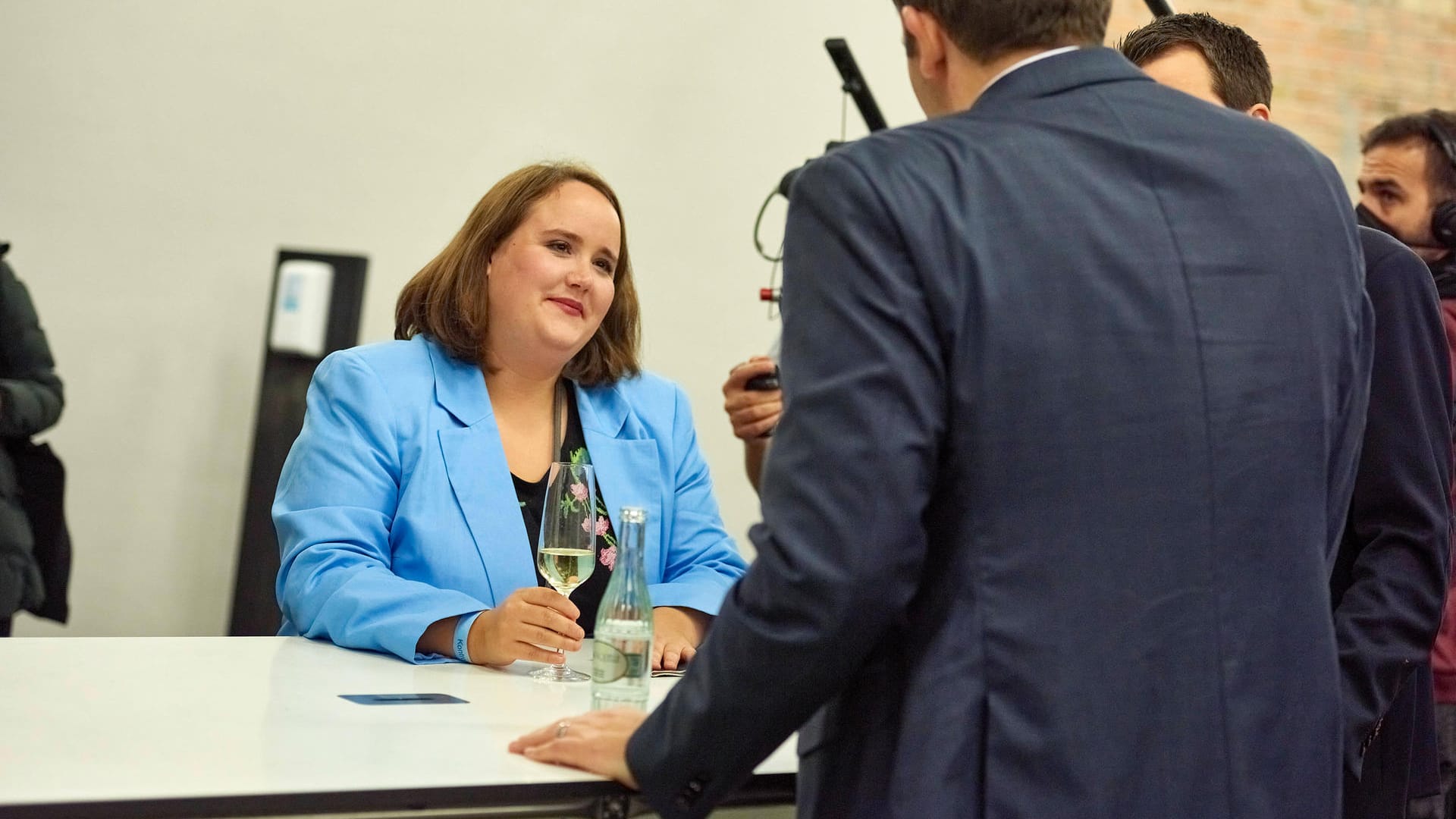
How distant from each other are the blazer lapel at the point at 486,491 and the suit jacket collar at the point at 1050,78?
1.10 m

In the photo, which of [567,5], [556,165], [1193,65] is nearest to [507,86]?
[567,5]

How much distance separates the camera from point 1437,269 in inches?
88.4

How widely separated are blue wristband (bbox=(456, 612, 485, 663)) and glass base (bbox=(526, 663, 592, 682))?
91mm

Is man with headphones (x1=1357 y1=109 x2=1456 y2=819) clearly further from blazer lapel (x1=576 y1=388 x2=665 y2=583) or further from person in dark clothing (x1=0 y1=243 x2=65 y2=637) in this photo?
person in dark clothing (x1=0 y1=243 x2=65 y2=637)

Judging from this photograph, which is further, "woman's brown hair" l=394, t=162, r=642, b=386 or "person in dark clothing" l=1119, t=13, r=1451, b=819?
"woman's brown hair" l=394, t=162, r=642, b=386

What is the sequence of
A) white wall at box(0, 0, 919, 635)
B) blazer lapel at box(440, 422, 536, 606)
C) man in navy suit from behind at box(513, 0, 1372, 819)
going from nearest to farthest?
man in navy suit from behind at box(513, 0, 1372, 819) < blazer lapel at box(440, 422, 536, 606) < white wall at box(0, 0, 919, 635)

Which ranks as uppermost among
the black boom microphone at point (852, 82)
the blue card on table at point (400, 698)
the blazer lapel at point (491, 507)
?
the black boom microphone at point (852, 82)

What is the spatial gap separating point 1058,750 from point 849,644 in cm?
17

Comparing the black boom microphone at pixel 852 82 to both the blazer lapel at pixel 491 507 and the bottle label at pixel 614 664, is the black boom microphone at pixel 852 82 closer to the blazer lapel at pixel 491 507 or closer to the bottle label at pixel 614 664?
the blazer lapel at pixel 491 507

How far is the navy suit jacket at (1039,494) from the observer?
0.97 meters

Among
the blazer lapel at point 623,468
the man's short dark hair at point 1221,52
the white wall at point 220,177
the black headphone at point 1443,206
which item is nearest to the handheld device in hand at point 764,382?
the blazer lapel at point 623,468

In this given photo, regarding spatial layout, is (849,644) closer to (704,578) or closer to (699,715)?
(699,715)

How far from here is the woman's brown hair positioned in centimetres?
215

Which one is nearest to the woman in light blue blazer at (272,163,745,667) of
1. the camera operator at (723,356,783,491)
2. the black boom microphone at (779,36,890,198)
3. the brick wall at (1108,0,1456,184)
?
the camera operator at (723,356,783,491)
